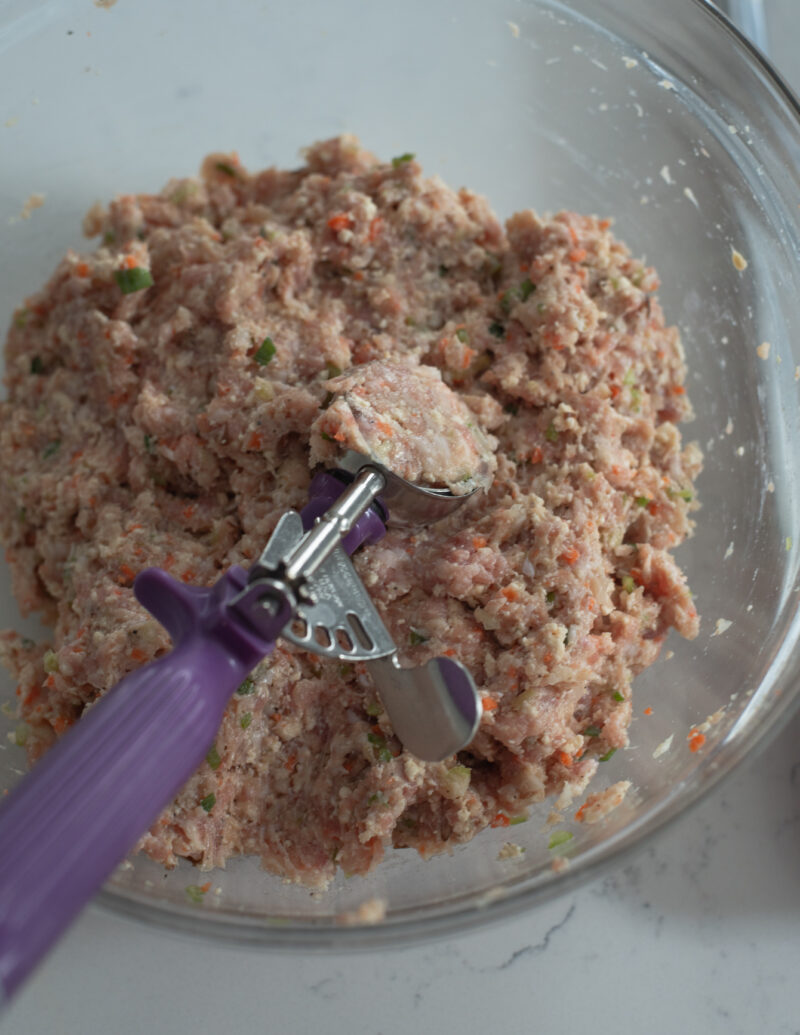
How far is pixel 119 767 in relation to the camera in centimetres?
134

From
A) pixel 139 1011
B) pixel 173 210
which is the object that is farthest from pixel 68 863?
pixel 173 210

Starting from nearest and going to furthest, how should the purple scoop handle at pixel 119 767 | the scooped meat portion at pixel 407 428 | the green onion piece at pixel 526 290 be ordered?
the purple scoop handle at pixel 119 767
the scooped meat portion at pixel 407 428
the green onion piece at pixel 526 290

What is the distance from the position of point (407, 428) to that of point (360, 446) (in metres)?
0.14

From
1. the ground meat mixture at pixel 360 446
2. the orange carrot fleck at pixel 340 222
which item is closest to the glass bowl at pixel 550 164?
the ground meat mixture at pixel 360 446

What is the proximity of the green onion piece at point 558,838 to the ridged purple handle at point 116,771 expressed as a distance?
81 cm

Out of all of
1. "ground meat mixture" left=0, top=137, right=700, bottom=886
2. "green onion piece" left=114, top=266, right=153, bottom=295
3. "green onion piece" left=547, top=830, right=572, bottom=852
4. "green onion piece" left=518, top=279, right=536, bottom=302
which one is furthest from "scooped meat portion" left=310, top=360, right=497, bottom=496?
"green onion piece" left=547, top=830, right=572, bottom=852

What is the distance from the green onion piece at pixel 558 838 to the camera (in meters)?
1.89

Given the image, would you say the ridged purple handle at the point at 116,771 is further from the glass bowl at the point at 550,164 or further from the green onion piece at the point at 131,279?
the green onion piece at the point at 131,279

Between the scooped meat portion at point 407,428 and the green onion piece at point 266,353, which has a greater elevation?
the scooped meat portion at point 407,428

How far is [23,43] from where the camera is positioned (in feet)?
7.83

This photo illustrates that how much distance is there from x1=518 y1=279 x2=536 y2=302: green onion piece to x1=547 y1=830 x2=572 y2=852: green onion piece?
1.20 m

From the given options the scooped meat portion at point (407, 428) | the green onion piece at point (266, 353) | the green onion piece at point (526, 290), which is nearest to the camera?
the scooped meat portion at point (407, 428)

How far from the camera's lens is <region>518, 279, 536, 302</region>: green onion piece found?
2.16 meters

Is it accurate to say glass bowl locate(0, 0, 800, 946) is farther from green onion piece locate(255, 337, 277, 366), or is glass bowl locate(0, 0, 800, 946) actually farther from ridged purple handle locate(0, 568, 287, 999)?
green onion piece locate(255, 337, 277, 366)
